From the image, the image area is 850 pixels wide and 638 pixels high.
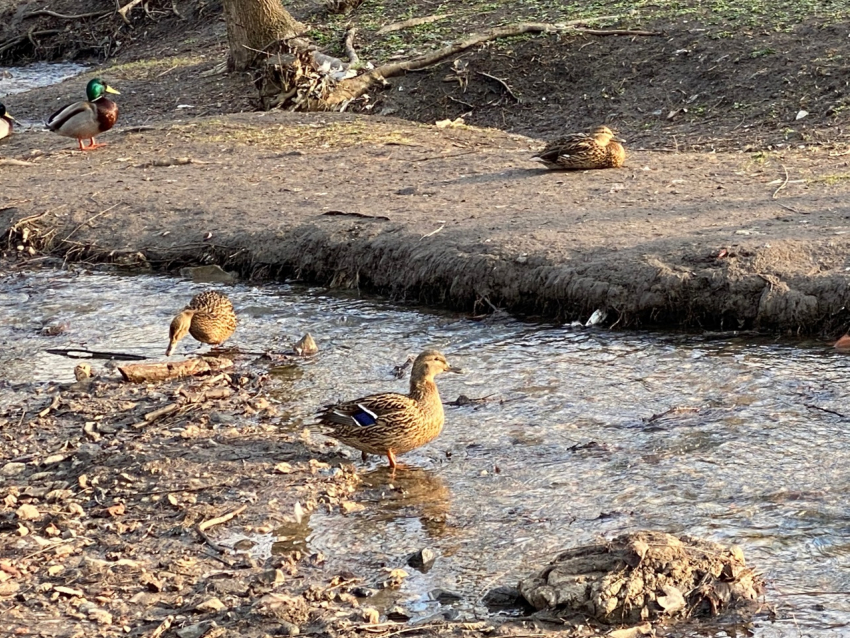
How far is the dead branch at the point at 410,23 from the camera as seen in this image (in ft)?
57.1

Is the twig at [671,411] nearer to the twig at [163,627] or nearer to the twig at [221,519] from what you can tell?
the twig at [221,519]

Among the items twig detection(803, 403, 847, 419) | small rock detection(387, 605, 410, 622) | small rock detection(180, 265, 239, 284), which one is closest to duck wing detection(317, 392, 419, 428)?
small rock detection(387, 605, 410, 622)

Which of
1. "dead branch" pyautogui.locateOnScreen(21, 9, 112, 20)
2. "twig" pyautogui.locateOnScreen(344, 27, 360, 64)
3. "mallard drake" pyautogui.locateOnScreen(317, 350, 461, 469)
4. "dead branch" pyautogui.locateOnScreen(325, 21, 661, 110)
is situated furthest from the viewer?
"dead branch" pyautogui.locateOnScreen(21, 9, 112, 20)

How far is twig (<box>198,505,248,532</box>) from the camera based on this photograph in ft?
17.3

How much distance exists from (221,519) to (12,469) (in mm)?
1322

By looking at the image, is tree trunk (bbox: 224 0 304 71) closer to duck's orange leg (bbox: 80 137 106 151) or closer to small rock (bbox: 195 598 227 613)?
duck's orange leg (bbox: 80 137 106 151)

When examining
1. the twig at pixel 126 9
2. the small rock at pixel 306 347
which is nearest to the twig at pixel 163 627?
the small rock at pixel 306 347

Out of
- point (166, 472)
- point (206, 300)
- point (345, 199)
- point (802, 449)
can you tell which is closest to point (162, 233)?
point (345, 199)

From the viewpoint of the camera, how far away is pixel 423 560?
4.94 meters

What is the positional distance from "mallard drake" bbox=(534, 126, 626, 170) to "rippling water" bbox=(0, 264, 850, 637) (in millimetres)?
2850

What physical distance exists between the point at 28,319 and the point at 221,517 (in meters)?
3.97

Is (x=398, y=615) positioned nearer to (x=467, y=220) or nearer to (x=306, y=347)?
(x=306, y=347)

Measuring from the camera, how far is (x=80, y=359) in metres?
7.81

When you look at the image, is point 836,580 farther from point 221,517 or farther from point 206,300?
point 206,300
